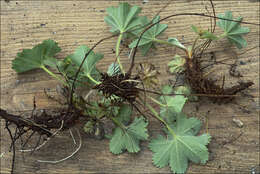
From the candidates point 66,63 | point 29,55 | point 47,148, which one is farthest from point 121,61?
point 47,148

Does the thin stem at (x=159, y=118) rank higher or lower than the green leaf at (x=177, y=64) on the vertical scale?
lower

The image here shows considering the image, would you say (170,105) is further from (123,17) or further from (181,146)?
(123,17)

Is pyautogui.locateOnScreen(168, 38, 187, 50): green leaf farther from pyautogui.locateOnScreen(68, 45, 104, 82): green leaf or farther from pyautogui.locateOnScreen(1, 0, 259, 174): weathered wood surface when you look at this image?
pyautogui.locateOnScreen(68, 45, 104, 82): green leaf

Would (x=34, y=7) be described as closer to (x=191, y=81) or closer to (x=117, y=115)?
(x=117, y=115)

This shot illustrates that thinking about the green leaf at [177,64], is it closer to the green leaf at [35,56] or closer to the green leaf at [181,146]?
the green leaf at [181,146]

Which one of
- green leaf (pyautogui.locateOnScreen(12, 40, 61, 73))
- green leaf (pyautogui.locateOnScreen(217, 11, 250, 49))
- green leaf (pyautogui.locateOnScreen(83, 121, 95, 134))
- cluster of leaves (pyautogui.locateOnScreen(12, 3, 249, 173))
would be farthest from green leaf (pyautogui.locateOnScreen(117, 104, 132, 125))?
green leaf (pyautogui.locateOnScreen(217, 11, 250, 49))

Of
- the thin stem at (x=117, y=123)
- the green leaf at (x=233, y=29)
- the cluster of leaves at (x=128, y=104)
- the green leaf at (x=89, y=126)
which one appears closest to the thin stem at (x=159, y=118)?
the cluster of leaves at (x=128, y=104)

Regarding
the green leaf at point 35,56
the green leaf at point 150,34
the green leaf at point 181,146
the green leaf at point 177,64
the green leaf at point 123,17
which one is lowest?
the green leaf at point 181,146

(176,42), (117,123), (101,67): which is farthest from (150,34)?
(117,123)
